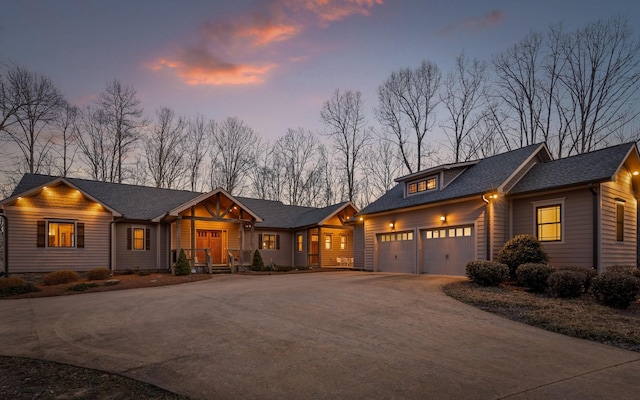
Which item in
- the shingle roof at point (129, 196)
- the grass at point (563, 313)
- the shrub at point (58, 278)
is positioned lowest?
the shrub at point (58, 278)

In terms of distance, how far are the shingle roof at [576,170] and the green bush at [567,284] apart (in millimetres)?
4077

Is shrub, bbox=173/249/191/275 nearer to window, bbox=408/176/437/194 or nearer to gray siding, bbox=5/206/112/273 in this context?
gray siding, bbox=5/206/112/273

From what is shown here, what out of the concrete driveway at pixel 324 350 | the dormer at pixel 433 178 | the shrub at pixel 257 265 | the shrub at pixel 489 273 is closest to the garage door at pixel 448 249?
the dormer at pixel 433 178

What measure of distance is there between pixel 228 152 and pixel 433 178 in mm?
22995

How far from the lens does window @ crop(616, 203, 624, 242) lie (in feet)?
48.3

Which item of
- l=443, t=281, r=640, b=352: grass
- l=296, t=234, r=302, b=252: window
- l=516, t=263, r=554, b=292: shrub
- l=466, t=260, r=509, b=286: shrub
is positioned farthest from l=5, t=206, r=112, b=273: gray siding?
l=516, t=263, r=554, b=292: shrub

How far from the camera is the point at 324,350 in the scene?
19.9 feet

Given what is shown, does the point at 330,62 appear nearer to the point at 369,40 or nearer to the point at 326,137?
the point at 369,40

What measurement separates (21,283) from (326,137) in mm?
27457

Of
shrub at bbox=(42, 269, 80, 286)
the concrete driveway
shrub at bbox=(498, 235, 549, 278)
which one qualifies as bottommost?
shrub at bbox=(42, 269, 80, 286)

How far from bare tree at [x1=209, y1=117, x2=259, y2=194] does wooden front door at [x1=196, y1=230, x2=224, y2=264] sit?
40.3ft

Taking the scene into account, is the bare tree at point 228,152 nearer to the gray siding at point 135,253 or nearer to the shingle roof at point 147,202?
the shingle roof at point 147,202

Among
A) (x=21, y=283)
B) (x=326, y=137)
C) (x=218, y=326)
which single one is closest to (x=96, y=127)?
(x=326, y=137)

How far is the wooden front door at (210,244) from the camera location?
81.9 ft
